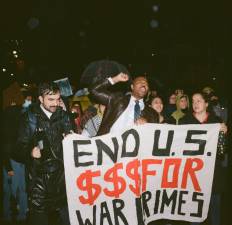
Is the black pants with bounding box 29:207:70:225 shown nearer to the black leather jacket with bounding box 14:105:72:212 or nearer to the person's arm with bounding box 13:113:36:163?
the black leather jacket with bounding box 14:105:72:212

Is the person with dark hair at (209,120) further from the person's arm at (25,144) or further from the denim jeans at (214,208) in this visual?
the person's arm at (25,144)

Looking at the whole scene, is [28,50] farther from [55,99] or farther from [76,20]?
[55,99]

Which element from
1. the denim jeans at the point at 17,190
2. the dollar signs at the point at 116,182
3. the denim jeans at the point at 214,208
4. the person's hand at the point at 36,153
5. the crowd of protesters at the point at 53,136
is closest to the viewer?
the person's hand at the point at 36,153

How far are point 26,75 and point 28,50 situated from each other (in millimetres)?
3704

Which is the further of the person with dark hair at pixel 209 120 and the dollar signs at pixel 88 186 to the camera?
the person with dark hair at pixel 209 120

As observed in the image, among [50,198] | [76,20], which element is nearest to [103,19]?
[76,20]

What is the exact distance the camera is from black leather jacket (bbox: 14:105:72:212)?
175 inches

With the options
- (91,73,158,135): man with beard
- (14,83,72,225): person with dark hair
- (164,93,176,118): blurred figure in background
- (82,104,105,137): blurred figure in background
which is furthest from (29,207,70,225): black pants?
(164,93,176,118): blurred figure in background

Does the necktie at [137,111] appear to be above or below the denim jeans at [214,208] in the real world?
above

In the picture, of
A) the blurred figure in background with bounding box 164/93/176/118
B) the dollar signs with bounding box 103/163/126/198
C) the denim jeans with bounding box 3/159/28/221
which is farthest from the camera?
the blurred figure in background with bounding box 164/93/176/118

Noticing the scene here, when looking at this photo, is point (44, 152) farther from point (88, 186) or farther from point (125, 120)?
point (125, 120)

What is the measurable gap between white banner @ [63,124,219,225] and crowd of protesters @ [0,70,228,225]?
0.16 meters

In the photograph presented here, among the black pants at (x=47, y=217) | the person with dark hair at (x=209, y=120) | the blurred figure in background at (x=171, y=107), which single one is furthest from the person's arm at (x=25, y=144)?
the blurred figure in background at (x=171, y=107)

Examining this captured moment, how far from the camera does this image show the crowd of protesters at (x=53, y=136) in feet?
14.7
